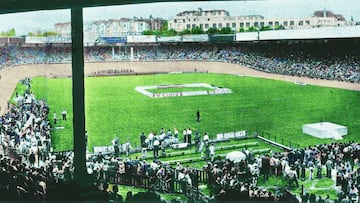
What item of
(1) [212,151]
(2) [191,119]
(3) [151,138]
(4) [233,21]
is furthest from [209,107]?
(4) [233,21]

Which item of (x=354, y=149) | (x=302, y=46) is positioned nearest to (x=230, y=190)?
(x=354, y=149)

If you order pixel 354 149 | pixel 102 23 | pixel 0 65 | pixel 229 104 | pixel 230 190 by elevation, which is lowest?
pixel 230 190

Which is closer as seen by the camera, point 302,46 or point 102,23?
point 102,23

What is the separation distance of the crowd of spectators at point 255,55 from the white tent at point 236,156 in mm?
827

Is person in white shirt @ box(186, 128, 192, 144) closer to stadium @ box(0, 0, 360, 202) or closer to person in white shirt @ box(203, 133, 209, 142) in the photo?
stadium @ box(0, 0, 360, 202)

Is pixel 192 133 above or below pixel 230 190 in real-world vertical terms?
above

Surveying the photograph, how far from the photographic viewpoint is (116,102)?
4105 mm

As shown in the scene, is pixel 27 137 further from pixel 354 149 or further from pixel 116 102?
pixel 354 149

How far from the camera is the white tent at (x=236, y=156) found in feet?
12.7

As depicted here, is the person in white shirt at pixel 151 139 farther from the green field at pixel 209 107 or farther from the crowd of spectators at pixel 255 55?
the crowd of spectators at pixel 255 55

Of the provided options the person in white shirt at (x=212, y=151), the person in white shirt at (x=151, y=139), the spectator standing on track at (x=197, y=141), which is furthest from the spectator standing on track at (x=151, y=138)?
the person in white shirt at (x=212, y=151)

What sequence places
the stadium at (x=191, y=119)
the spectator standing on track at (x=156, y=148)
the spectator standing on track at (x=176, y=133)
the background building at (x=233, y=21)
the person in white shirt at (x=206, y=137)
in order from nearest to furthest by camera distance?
the stadium at (x=191, y=119)
the background building at (x=233, y=21)
the spectator standing on track at (x=156, y=148)
the person in white shirt at (x=206, y=137)
the spectator standing on track at (x=176, y=133)

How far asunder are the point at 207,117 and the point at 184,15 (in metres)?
0.88

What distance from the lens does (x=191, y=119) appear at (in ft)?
13.7
